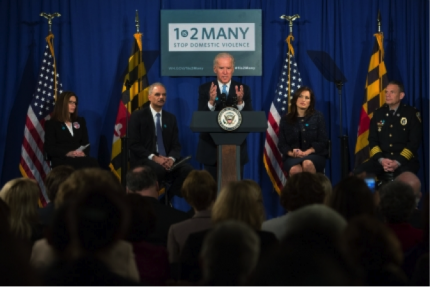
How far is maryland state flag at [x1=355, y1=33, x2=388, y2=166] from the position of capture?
23.0 ft

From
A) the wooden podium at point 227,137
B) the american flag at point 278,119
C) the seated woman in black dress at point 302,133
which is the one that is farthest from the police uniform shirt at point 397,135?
the wooden podium at point 227,137

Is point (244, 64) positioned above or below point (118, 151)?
above

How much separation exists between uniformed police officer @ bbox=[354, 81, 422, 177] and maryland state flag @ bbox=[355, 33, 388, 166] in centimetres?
34

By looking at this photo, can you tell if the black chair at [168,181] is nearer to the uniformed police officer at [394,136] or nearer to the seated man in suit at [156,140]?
the seated man in suit at [156,140]

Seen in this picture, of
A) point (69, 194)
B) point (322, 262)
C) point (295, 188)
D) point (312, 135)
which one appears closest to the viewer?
point (322, 262)

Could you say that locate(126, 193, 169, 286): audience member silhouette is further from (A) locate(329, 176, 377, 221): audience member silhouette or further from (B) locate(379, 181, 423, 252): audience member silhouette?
(B) locate(379, 181, 423, 252): audience member silhouette

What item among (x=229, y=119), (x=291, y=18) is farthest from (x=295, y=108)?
(x=229, y=119)

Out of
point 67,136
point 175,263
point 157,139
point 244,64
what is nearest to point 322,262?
point 175,263

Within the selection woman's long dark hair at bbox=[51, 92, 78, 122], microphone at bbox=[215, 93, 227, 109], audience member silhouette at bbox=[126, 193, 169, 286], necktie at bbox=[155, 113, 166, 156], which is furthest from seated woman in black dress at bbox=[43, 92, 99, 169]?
audience member silhouette at bbox=[126, 193, 169, 286]

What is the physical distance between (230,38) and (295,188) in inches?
177

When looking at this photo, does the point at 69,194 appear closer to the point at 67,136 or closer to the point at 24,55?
the point at 67,136

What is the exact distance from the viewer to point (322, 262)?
3.75 ft

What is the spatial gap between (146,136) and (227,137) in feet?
4.02

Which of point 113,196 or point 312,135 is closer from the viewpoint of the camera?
point 113,196
